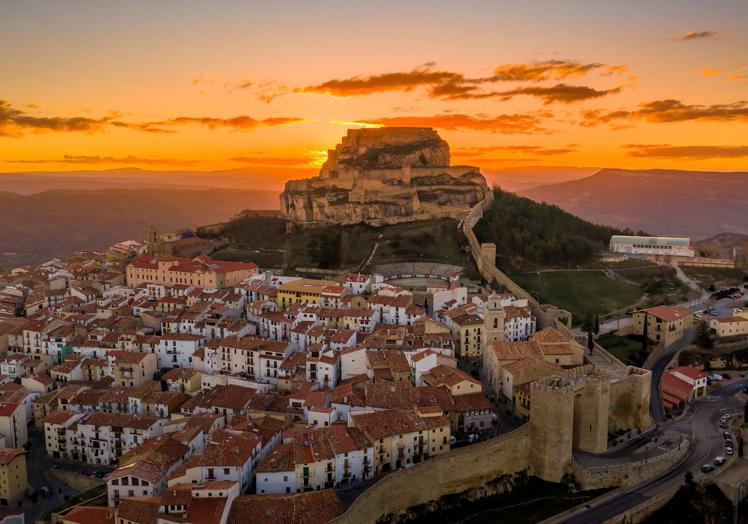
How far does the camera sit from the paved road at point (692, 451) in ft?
67.7

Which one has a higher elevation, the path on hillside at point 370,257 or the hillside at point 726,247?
the path on hillside at point 370,257

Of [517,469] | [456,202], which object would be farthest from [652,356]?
[456,202]

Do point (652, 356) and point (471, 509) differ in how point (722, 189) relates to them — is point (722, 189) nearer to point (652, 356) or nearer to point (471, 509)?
point (652, 356)

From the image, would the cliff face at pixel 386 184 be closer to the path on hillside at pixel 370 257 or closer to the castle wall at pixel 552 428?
the path on hillside at pixel 370 257

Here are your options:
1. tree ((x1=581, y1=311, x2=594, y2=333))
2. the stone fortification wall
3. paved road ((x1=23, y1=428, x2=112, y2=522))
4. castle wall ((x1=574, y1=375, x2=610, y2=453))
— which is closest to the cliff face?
tree ((x1=581, y1=311, x2=594, y2=333))

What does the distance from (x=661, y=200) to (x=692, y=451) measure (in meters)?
139

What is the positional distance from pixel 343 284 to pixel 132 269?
56.1ft

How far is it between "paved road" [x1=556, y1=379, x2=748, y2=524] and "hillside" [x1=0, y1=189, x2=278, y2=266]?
253ft

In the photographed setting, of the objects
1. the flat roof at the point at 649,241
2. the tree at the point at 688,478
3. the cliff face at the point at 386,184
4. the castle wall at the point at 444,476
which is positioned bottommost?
the tree at the point at 688,478

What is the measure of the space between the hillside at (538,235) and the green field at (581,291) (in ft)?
9.94

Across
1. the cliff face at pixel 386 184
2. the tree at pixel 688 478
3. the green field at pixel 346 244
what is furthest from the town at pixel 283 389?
the cliff face at pixel 386 184

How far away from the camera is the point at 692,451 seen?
23375 mm

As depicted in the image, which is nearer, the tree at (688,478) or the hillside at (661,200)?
the tree at (688,478)

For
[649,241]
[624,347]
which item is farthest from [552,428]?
[649,241]
